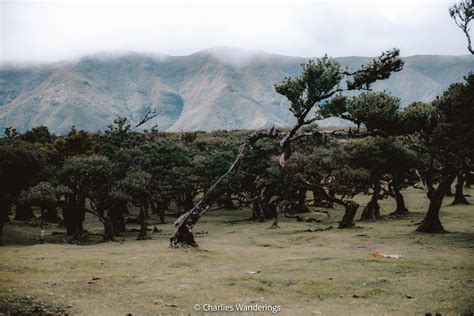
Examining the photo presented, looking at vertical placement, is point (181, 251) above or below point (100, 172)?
below

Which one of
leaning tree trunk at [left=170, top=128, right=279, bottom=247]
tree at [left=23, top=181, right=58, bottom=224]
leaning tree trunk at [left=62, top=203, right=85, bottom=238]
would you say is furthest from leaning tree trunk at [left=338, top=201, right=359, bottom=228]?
leaning tree trunk at [left=62, top=203, right=85, bottom=238]

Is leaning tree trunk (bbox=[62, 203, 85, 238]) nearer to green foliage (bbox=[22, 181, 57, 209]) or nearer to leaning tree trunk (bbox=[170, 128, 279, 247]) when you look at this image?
green foliage (bbox=[22, 181, 57, 209])

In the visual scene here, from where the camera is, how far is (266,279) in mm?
19938

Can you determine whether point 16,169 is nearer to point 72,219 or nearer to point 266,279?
point 72,219

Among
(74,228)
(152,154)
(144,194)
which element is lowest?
(74,228)

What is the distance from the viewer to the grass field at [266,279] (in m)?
15.0

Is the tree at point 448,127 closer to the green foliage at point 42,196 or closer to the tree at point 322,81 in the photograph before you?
the tree at point 322,81

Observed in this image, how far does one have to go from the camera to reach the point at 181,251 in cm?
2870

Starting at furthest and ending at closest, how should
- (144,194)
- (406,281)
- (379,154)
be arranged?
(379,154) → (144,194) → (406,281)

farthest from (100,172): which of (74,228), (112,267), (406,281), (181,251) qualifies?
(406,281)

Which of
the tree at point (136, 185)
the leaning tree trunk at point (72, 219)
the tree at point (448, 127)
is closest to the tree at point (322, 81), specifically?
the tree at point (448, 127)

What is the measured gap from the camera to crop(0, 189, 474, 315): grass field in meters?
15.0

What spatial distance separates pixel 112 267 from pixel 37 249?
41.5ft

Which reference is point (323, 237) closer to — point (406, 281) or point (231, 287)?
point (406, 281)
